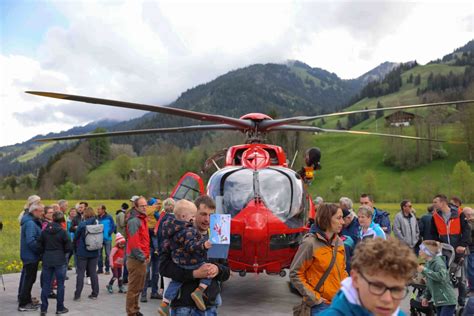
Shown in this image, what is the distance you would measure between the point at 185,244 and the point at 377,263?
2.26m

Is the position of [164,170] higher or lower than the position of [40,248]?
higher

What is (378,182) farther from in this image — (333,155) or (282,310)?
(282,310)

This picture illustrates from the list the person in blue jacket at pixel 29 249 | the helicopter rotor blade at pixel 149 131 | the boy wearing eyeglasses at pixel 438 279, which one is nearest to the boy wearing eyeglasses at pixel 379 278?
the boy wearing eyeglasses at pixel 438 279

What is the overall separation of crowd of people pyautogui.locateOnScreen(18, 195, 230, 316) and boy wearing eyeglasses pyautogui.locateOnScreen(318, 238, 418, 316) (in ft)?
6.52

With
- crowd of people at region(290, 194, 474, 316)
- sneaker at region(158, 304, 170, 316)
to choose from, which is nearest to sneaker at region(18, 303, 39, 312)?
sneaker at region(158, 304, 170, 316)

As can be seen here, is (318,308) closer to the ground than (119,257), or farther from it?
farther from it

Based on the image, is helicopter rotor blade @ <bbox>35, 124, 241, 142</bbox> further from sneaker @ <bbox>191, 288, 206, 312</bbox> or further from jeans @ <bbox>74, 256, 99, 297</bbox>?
sneaker @ <bbox>191, 288, 206, 312</bbox>

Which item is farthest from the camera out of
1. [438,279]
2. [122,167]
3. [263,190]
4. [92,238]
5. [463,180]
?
[122,167]

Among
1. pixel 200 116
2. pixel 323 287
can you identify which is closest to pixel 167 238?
pixel 323 287

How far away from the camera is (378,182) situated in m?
71.6

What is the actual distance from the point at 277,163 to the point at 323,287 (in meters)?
6.03

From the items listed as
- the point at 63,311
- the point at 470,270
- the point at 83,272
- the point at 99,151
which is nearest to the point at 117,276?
the point at 83,272

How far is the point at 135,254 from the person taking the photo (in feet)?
23.3

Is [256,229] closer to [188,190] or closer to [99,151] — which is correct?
[188,190]
